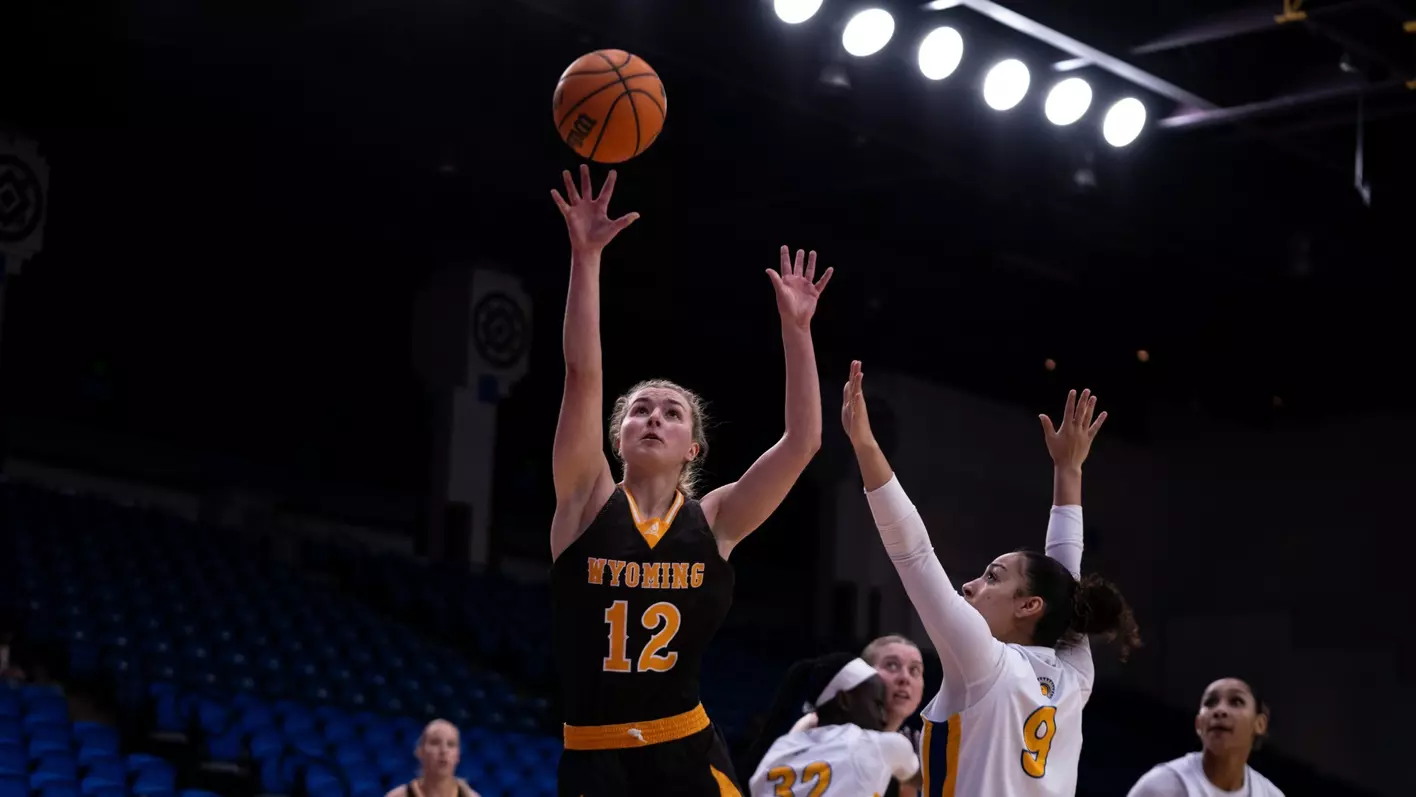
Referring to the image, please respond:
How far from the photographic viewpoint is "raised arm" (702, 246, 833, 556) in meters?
3.74

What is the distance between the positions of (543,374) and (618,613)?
18.1 metres

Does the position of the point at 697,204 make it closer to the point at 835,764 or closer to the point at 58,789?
the point at 58,789

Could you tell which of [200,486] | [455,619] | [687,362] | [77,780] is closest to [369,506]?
[200,486]

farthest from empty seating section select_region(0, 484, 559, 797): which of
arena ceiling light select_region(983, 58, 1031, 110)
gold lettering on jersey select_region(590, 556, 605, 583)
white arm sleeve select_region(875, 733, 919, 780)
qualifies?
arena ceiling light select_region(983, 58, 1031, 110)

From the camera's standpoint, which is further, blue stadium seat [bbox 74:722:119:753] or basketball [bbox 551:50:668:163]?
blue stadium seat [bbox 74:722:119:753]

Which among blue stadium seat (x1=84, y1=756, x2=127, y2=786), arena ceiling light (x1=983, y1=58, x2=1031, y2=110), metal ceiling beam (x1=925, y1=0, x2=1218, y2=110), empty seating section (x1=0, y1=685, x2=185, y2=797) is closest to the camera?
empty seating section (x1=0, y1=685, x2=185, y2=797)

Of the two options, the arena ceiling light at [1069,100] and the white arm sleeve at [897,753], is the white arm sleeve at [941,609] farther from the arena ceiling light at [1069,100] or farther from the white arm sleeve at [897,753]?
the arena ceiling light at [1069,100]

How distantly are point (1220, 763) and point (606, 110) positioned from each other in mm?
3036

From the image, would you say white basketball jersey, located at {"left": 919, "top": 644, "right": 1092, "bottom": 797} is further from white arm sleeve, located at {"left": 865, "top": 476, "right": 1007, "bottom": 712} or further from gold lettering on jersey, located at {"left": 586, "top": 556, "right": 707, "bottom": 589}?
gold lettering on jersey, located at {"left": 586, "top": 556, "right": 707, "bottom": 589}

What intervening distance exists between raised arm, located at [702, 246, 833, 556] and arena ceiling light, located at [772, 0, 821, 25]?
662cm

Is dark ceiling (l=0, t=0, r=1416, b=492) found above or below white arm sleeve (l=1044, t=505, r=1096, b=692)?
above

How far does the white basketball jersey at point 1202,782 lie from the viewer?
5.38 metres

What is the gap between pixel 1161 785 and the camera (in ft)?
17.8

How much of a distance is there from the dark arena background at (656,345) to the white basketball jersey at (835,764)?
3557mm
